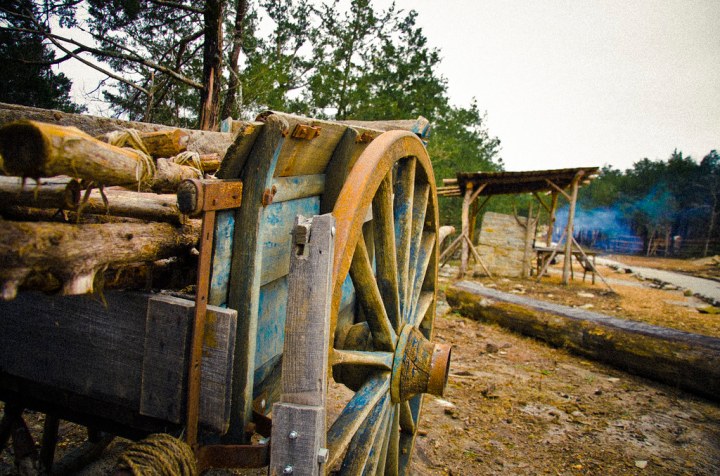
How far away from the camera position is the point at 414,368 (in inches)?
71.1

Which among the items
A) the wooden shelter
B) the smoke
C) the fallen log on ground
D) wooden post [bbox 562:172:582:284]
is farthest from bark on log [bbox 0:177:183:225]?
the smoke

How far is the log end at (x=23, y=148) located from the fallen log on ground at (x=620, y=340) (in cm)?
533

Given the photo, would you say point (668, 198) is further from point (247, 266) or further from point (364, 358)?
point (247, 266)

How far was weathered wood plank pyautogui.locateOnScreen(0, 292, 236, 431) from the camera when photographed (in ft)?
3.47

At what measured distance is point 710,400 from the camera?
13.2ft

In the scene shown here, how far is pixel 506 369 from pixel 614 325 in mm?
1492

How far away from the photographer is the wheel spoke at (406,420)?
222 centimetres

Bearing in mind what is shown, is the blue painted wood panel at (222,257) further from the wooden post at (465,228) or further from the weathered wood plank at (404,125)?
the wooden post at (465,228)

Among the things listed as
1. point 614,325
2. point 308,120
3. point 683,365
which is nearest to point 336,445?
point 308,120

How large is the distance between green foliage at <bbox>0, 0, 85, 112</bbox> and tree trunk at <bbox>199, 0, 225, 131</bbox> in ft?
8.06

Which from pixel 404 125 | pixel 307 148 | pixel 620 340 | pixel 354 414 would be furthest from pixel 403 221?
pixel 620 340

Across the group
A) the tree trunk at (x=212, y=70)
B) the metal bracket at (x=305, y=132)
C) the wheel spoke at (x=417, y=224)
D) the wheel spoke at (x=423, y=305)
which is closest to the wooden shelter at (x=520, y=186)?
the tree trunk at (x=212, y=70)

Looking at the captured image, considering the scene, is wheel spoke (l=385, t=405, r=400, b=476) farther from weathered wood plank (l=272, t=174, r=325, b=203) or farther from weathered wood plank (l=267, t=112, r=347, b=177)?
weathered wood plank (l=267, t=112, r=347, b=177)

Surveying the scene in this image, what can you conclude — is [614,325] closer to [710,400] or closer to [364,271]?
[710,400]
